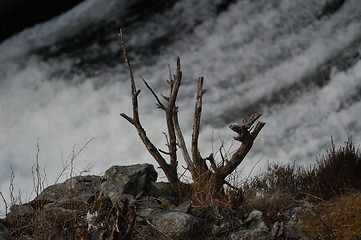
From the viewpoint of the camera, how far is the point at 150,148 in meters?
6.97

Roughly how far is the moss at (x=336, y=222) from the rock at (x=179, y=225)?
1.36 metres

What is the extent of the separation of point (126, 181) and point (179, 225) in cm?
161

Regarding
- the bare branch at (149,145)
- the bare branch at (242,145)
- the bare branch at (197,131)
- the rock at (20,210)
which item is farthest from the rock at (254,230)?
the rock at (20,210)

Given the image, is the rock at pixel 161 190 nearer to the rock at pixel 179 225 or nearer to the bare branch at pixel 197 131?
the bare branch at pixel 197 131

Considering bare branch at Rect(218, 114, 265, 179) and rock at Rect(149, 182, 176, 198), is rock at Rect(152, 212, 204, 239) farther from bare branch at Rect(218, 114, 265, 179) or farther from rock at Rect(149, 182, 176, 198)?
bare branch at Rect(218, 114, 265, 179)

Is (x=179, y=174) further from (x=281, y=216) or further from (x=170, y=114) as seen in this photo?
(x=281, y=216)

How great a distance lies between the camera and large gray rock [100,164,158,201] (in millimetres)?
6082

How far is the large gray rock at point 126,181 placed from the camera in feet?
20.0

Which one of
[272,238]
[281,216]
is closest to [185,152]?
[281,216]

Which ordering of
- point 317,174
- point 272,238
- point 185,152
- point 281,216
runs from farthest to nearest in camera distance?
1. point 317,174
2. point 185,152
3. point 281,216
4. point 272,238

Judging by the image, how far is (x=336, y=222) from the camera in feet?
17.2

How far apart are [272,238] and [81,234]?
2.12 meters

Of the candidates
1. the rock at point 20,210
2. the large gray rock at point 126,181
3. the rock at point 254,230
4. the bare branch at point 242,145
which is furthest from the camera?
the bare branch at point 242,145

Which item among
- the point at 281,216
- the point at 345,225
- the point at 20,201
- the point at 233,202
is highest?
the point at 20,201
